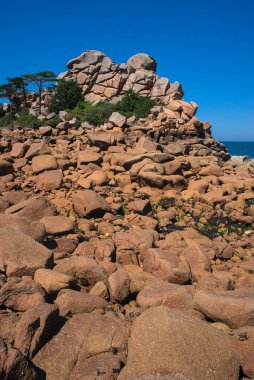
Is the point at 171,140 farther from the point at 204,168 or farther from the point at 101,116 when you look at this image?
the point at 101,116

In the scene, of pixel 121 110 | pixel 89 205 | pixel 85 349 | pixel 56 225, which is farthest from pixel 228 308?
pixel 121 110

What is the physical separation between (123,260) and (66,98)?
22.4 m

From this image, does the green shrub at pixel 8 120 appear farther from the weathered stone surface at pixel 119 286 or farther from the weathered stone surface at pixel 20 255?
Answer: the weathered stone surface at pixel 119 286

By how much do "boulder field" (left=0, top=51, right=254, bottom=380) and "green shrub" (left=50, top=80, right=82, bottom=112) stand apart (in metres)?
9.98

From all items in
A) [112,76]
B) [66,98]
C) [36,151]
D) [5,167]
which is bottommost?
[5,167]

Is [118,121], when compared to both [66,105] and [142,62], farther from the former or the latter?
[142,62]

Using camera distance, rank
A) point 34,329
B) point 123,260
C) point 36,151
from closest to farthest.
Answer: point 34,329 → point 123,260 → point 36,151

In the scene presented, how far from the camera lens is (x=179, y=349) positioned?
3699 millimetres

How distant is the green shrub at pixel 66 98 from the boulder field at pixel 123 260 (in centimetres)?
998

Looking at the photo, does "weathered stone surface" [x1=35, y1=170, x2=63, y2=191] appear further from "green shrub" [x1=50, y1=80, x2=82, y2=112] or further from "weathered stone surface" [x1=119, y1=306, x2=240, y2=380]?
"green shrub" [x1=50, y1=80, x2=82, y2=112]

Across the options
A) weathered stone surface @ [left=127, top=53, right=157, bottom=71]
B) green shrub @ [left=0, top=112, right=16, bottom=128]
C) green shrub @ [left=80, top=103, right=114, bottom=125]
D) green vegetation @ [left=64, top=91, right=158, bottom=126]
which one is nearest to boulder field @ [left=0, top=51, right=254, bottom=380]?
green shrub @ [left=80, top=103, right=114, bottom=125]

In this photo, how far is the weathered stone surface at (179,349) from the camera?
11.8 ft

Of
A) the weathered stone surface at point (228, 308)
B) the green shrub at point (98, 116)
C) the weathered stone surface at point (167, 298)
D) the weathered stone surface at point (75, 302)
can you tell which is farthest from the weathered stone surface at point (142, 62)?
the weathered stone surface at point (75, 302)

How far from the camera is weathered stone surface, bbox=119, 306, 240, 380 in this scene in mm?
3588
